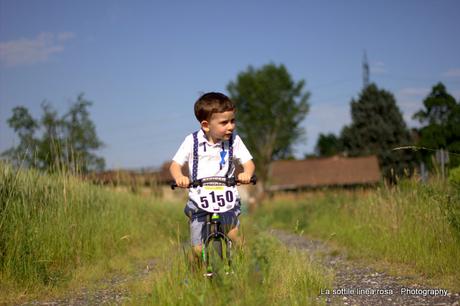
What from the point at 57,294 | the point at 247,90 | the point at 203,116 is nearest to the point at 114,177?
the point at 57,294

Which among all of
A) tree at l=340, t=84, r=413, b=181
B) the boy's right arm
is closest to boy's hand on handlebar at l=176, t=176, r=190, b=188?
the boy's right arm

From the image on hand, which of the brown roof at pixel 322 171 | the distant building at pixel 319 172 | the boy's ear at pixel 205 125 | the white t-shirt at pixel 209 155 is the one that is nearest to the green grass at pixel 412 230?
the white t-shirt at pixel 209 155

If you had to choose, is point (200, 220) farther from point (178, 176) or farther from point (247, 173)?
point (247, 173)

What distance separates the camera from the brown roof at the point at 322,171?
50281 mm

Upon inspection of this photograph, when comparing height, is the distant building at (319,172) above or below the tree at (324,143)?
below

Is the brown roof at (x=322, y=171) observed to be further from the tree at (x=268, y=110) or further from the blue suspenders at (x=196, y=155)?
the blue suspenders at (x=196, y=155)

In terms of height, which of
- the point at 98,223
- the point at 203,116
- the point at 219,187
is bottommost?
the point at 98,223

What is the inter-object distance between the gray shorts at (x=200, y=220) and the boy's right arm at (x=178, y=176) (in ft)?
0.87

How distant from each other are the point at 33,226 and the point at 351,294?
3.59 meters

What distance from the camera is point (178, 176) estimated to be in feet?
15.8

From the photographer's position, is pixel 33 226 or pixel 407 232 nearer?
pixel 33 226

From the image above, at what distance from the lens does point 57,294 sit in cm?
544

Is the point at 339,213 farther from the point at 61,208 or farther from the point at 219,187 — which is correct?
the point at 219,187

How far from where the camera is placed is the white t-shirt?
16.0 feet
